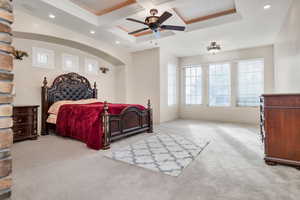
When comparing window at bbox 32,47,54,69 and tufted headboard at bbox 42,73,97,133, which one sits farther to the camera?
tufted headboard at bbox 42,73,97,133

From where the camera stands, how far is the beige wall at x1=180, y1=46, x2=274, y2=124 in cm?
574

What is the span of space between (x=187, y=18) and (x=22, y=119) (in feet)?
15.8

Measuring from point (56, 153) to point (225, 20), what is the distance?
4.88m

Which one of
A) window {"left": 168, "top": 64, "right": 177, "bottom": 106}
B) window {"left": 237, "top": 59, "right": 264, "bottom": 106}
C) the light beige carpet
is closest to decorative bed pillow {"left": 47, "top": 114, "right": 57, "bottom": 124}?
the light beige carpet

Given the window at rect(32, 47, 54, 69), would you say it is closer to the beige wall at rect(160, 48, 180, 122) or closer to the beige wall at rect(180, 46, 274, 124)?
the beige wall at rect(160, 48, 180, 122)

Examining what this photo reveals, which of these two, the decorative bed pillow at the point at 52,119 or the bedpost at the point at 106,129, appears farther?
the decorative bed pillow at the point at 52,119

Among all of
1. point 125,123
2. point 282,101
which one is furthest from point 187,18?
point 125,123

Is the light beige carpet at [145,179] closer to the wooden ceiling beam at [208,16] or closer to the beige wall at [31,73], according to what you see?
the beige wall at [31,73]

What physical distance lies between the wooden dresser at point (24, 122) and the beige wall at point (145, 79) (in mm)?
3524

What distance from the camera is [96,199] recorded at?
154 centimetres

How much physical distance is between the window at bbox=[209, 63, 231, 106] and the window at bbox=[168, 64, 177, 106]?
1573mm

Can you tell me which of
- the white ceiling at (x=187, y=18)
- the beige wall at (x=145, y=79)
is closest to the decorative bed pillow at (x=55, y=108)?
the white ceiling at (x=187, y=18)

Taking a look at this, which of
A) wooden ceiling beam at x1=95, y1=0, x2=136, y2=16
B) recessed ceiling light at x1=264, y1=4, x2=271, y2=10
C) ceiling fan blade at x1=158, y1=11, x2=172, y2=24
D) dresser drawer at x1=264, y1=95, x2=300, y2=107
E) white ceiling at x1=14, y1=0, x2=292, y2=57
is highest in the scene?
wooden ceiling beam at x1=95, y1=0, x2=136, y2=16

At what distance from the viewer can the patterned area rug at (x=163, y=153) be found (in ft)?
7.50
